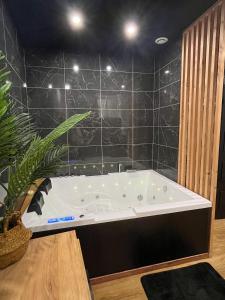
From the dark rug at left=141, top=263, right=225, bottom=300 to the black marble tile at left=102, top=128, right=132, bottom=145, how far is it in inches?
70.4

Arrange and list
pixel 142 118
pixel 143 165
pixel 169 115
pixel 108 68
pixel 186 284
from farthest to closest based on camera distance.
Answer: pixel 143 165 < pixel 142 118 < pixel 108 68 < pixel 169 115 < pixel 186 284

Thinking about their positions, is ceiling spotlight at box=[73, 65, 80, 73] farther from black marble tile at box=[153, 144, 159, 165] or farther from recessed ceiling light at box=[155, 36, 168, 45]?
black marble tile at box=[153, 144, 159, 165]

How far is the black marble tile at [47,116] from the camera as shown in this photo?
2.58 meters

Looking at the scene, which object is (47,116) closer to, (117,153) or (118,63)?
(117,153)

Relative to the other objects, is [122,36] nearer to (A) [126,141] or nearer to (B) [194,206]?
(A) [126,141]

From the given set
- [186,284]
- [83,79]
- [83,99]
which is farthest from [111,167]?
[186,284]

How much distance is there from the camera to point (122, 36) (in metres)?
2.17

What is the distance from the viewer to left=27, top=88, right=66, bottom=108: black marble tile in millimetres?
2531

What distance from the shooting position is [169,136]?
8.15ft

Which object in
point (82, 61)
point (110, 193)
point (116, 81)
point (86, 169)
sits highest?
point (82, 61)

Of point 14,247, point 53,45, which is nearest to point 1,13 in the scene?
point 53,45

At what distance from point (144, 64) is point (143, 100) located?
54 cm

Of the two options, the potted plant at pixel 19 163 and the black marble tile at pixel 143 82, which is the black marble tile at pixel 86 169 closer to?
the black marble tile at pixel 143 82

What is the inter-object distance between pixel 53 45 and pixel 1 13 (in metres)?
0.93
